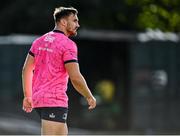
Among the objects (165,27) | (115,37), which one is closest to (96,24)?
(115,37)

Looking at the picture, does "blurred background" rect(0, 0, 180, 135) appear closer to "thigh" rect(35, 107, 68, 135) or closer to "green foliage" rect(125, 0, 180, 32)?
"green foliage" rect(125, 0, 180, 32)

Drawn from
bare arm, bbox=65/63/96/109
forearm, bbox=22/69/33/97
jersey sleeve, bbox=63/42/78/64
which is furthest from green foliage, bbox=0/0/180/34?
bare arm, bbox=65/63/96/109

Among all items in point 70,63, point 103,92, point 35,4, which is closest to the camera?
point 70,63

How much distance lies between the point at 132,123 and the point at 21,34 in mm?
4515

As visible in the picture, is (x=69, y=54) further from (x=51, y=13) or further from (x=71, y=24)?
(x=51, y=13)

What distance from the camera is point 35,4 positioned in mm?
24562

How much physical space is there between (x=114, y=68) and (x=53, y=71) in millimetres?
19489

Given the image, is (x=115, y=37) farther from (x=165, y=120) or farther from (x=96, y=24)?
(x=165, y=120)

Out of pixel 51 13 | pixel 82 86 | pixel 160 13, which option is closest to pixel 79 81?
pixel 82 86

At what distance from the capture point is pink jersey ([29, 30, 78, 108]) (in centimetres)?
895

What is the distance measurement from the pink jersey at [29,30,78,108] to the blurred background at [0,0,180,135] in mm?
15306

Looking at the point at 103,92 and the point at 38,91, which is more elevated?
the point at 38,91

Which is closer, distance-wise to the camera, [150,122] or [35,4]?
[35,4]

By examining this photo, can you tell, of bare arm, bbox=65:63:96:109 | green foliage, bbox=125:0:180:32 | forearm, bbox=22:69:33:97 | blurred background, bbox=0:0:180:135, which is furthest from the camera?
blurred background, bbox=0:0:180:135
